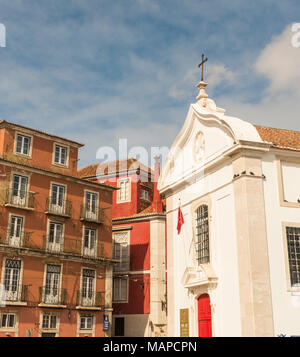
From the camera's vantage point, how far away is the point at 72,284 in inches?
1340

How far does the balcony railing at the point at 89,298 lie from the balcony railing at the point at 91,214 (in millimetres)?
5095

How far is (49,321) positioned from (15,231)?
6.19 m

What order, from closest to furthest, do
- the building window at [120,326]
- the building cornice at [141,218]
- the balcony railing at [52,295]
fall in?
1. the balcony railing at [52,295]
2. the building window at [120,326]
3. the building cornice at [141,218]

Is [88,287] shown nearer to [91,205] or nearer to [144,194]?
[91,205]

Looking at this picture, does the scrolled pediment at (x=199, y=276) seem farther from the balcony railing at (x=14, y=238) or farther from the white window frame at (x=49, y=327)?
the balcony railing at (x=14, y=238)

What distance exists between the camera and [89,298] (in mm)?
34844

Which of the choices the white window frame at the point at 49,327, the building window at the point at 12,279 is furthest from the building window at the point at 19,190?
the white window frame at the point at 49,327

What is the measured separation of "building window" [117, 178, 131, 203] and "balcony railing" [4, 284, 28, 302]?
14.7m

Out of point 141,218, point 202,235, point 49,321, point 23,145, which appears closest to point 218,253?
point 202,235

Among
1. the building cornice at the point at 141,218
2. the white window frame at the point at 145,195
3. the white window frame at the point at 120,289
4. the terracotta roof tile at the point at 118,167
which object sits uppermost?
the terracotta roof tile at the point at 118,167

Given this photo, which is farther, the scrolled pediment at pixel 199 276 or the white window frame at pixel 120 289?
the white window frame at pixel 120 289

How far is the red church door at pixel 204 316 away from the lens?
21.2m

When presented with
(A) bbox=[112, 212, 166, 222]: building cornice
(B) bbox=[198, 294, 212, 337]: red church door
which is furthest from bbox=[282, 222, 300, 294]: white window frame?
(A) bbox=[112, 212, 166, 222]: building cornice
